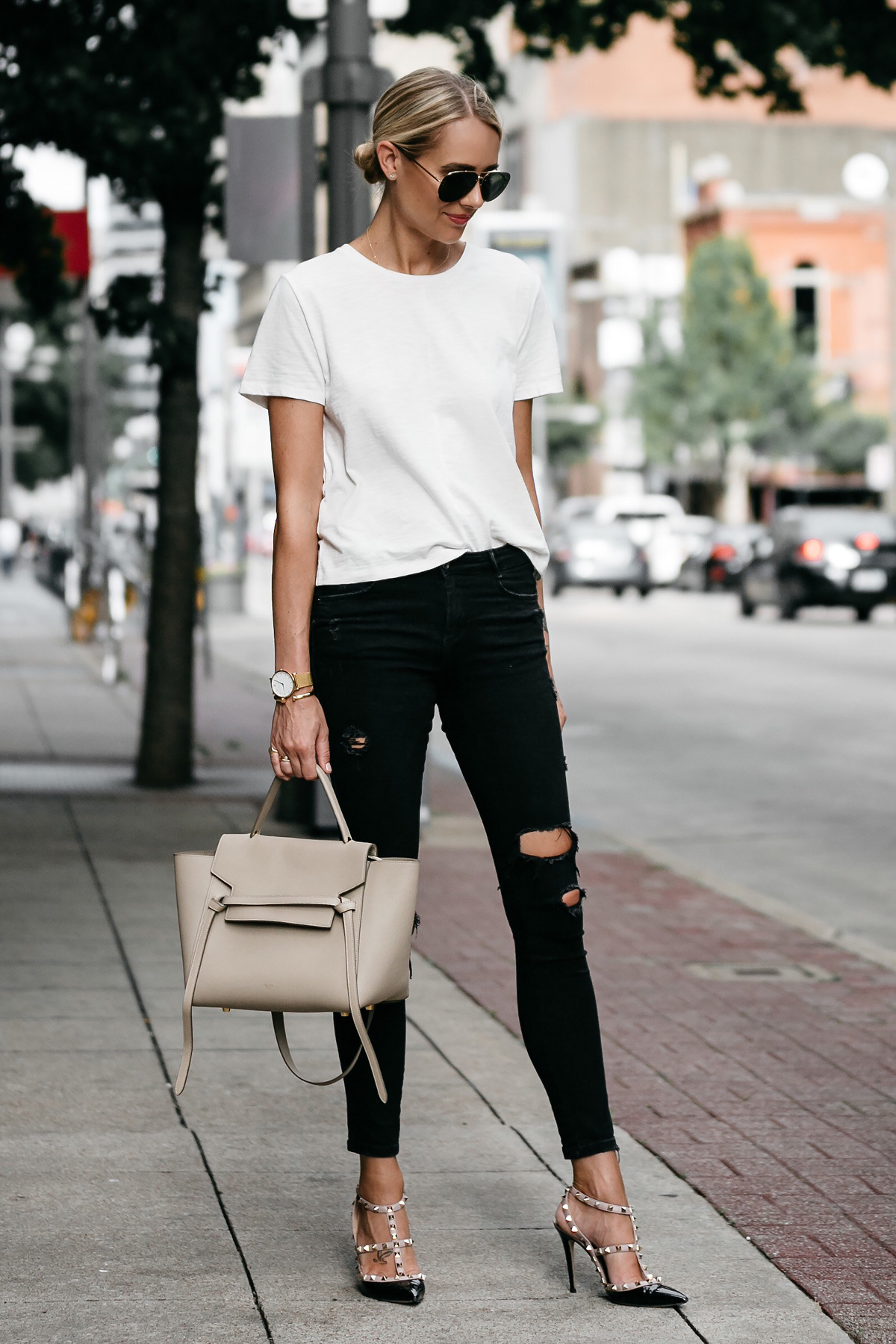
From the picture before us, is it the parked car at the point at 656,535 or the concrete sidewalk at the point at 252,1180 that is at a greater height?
the parked car at the point at 656,535

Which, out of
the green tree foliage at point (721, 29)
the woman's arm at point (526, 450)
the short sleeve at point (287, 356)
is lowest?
the woman's arm at point (526, 450)

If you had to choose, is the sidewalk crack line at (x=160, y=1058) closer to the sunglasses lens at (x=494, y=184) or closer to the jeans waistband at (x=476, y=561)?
the jeans waistband at (x=476, y=561)

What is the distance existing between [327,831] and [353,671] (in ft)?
18.4

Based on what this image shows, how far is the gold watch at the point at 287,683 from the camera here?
11.6 ft

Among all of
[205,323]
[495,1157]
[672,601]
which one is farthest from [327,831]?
[672,601]

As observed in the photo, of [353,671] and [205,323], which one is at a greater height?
[205,323]

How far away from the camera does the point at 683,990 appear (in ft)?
20.7

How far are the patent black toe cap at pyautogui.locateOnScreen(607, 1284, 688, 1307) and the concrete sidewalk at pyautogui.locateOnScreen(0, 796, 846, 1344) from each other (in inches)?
1.0

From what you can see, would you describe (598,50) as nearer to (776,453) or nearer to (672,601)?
(672,601)

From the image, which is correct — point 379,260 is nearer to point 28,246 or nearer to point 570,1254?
point 570,1254

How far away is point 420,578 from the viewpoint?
3.56 metres

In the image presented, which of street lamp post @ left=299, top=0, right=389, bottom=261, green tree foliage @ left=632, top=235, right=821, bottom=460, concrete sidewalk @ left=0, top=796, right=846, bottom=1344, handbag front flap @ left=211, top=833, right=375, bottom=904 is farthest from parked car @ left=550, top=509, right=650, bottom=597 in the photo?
handbag front flap @ left=211, top=833, right=375, bottom=904

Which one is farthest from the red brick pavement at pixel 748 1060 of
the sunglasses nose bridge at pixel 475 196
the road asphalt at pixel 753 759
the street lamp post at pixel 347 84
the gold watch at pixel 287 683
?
the street lamp post at pixel 347 84

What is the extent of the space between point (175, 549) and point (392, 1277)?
7508mm
